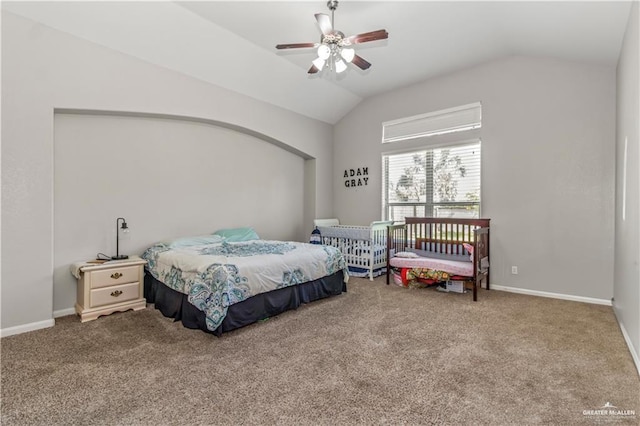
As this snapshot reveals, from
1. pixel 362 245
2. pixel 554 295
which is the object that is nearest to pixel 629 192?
pixel 554 295

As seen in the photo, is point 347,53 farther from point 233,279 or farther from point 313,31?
point 233,279

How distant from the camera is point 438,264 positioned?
158 inches

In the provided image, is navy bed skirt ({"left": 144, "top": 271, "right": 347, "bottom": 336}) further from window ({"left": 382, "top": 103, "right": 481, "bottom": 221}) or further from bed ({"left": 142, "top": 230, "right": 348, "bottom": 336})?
window ({"left": 382, "top": 103, "right": 481, "bottom": 221})

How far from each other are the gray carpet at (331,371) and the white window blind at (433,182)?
1926 millimetres

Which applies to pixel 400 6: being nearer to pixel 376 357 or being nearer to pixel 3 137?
pixel 376 357

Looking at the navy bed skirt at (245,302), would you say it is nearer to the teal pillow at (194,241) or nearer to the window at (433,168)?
the teal pillow at (194,241)

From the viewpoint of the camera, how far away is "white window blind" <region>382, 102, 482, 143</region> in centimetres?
457

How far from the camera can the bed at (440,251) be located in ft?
12.8

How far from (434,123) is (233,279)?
3.90 m

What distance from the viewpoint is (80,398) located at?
1.83m

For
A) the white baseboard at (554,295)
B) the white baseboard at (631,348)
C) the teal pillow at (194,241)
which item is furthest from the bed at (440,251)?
the teal pillow at (194,241)

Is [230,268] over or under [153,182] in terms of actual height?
under
